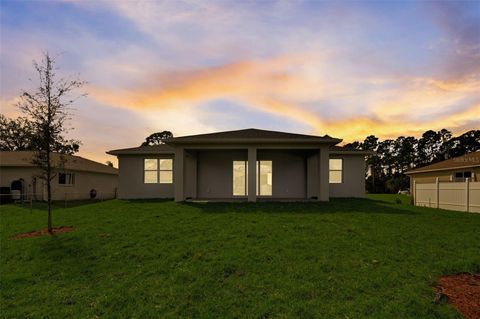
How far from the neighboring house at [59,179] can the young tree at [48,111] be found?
10.3m

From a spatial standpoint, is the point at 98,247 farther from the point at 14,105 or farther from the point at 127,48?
the point at 127,48

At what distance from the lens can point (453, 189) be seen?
632 inches

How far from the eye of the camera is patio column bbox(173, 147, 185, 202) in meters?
16.1

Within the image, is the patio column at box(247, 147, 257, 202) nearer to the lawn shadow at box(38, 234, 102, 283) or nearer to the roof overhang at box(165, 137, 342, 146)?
the roof overhang at box(165, 137, 342, 146)

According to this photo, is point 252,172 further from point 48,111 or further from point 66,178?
point 66,178

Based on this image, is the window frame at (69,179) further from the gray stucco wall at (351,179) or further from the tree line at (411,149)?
the tree line at (411,149)

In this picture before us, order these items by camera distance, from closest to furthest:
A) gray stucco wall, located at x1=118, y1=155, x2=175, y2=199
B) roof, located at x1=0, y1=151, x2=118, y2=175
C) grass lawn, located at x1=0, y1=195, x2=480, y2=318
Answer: grass lawn, located at x1=0, y1=195, x2=480, y2=318, gray stucco wall, located at x1=118, y1=155, x2=175, y2=199, roof, located at x1=0, y1=151, x2=118, y2=175

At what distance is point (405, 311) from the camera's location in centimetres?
485

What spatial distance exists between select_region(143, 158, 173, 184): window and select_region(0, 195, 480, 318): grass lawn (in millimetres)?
8599

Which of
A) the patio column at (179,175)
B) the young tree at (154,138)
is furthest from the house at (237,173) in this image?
the young tree at (154,138)

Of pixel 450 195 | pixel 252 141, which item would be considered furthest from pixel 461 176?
pixel 252 141

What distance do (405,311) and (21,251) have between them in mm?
9203

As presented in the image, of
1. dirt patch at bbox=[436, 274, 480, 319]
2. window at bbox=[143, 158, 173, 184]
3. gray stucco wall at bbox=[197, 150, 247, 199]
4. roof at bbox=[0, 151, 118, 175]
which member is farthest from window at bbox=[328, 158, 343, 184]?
roof at bbox=[0, 151, 118, 175]

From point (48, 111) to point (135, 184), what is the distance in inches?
389
